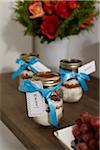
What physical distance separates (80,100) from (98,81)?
262mm

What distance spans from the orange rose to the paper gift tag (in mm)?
429

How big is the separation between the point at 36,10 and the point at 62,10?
10 centimetres

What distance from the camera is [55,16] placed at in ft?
3.00

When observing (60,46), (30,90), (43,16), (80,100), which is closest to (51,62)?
(60,46)

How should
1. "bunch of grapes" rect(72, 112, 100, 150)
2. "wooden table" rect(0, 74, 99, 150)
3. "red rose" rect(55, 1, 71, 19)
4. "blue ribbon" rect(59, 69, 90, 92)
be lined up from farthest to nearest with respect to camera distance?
"red rose" rect(55, 1, 71, 19), "blue ribbon" rect(59, 69, 90, 92), "wooden table" rect(0, 74, 99, 150), "bunch of grapes" rect(72, 112, 100, 150)

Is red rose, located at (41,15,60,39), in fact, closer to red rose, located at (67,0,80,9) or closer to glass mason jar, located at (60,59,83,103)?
red rose, located at (67,0,80,9)

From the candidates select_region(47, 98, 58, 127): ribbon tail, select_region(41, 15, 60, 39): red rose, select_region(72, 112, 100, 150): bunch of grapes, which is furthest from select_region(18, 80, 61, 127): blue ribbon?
select_region(41, 15, 60, 39): red rose

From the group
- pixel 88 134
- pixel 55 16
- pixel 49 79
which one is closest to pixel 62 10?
pixel 55 16

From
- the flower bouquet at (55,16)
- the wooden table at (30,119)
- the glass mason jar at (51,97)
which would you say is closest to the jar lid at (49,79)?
the glass mason jar at (51,97)

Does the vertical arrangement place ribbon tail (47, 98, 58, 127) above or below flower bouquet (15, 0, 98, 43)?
below

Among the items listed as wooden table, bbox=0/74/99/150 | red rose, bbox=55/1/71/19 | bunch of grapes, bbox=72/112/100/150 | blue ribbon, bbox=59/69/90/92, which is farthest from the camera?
red rose, bbox=55/1/71/19

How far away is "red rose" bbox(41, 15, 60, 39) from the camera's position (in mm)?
913

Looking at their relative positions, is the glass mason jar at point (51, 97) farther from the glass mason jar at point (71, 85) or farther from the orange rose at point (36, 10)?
the orange rose at point (36, 10)

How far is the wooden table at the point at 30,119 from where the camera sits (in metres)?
0.55
